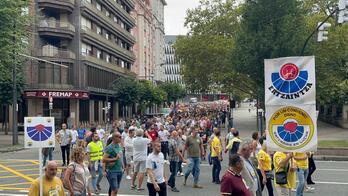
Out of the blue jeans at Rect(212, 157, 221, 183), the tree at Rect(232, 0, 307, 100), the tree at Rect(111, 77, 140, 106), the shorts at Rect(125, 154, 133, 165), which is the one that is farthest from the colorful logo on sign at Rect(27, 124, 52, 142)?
the tree at Rect(111, 77, 140, 106)

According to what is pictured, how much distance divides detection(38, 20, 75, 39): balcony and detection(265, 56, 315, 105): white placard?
42318mm

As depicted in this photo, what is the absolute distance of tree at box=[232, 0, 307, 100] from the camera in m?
40.5

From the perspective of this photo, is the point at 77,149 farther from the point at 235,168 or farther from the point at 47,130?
the point at 235,168

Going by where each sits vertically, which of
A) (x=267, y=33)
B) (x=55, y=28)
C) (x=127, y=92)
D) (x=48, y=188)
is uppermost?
(x=55, y=28)

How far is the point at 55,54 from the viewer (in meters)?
48.3

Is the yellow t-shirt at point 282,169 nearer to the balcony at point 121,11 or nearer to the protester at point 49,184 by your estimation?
the protester at point 49,184

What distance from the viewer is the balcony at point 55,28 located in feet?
156

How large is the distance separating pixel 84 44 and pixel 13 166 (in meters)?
34.0

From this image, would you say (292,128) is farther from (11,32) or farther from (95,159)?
(11,32)

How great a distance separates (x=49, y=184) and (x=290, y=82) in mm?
3924

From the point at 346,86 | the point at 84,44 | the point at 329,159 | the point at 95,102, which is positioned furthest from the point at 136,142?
the point at 95,102

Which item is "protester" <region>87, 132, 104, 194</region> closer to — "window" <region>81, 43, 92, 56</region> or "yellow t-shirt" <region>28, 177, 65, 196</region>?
"yellow t-shirt" <region>28, 177, 65, 196</region>

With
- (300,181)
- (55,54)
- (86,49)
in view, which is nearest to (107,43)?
(86,49)

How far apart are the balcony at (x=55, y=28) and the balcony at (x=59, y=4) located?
143 cm
